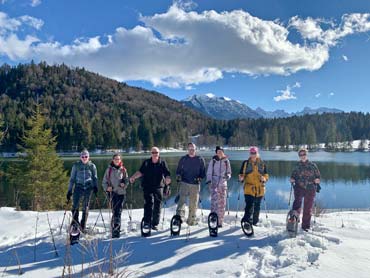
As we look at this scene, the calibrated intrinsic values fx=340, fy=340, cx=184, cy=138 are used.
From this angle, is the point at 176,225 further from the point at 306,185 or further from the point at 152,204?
the point at 306,185

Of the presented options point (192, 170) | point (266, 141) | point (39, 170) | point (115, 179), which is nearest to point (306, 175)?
point (192, 170)

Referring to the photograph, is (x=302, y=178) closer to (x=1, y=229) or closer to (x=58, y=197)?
(x=1, y=229)

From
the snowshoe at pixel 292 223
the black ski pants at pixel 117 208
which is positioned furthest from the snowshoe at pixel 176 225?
the snowshoe at pixel 292 223

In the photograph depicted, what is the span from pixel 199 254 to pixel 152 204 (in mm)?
2121

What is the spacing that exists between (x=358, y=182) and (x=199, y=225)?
33.3 meters

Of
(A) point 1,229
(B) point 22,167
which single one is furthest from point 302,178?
(B) point 22,167

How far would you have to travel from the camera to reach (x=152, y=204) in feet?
25.7

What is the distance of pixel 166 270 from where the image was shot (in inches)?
214

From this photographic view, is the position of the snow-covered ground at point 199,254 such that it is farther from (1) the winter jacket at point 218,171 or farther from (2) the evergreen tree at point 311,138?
(2) the evergreen tree at point 311,138

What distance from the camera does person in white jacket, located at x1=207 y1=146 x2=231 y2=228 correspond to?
27.6ft

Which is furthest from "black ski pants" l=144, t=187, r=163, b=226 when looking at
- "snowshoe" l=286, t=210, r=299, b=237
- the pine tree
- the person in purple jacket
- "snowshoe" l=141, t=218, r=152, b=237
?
the pine tree

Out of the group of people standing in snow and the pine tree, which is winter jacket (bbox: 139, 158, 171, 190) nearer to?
the group of people standing in snow

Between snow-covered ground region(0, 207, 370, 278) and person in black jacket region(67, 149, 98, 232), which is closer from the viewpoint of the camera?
snow-covered ground region(0, 207, 370, 278)

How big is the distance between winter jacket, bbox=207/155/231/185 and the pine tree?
15.8m
